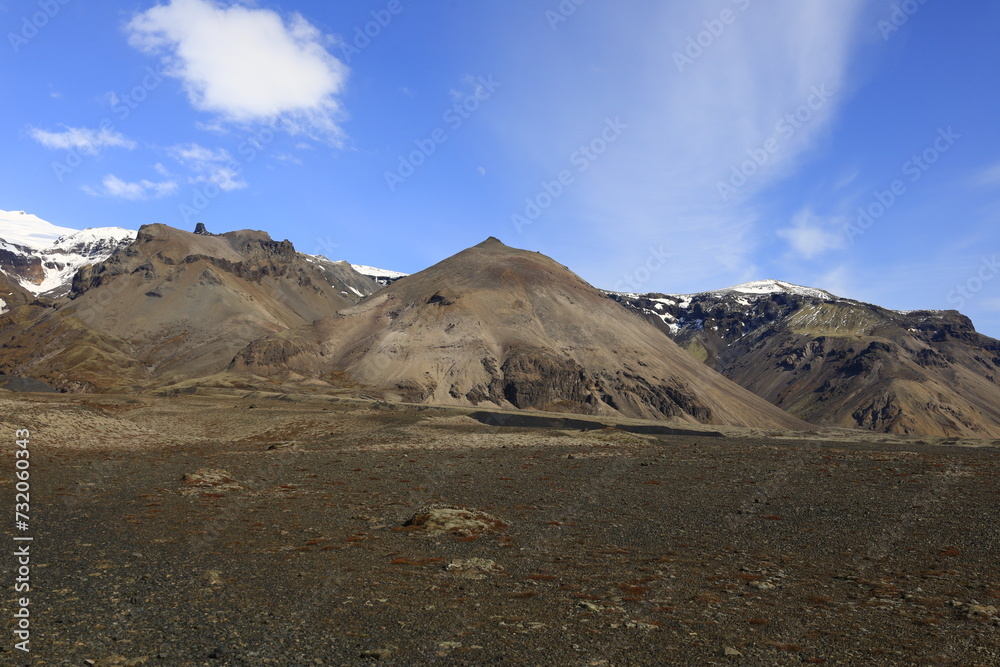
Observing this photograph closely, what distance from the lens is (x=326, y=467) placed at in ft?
99.5

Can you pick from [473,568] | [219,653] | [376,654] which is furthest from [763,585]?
[219,653]

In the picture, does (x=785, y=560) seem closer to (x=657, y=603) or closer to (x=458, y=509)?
(x=657, y=603)

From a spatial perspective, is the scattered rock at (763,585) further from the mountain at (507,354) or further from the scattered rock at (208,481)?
the mountain at (507,354)

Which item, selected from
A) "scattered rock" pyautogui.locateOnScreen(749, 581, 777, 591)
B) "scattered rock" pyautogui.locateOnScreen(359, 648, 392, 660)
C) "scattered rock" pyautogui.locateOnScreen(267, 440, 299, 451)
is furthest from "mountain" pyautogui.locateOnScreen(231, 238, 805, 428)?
"scattered rock" pyautogui.locateOnScreen(359, 648, 392, 660)

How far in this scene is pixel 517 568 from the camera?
14.1 metres

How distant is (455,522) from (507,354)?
91.0 metres

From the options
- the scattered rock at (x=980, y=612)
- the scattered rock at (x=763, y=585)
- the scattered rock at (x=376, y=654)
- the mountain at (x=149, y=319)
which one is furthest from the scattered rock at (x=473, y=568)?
the mountain at (x=149, y=319)

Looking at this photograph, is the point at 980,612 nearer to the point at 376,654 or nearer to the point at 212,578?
the point at 376,654

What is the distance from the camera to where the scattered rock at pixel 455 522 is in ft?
56.9

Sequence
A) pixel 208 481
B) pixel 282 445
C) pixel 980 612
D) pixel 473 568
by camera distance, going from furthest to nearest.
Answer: pixel 282 445, pixel 208 481, pixel 473 568, pixel 980 612

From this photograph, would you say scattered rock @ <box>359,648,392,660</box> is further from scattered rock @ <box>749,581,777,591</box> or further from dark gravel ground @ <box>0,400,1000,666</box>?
scattered rock @ <box>749,581,777,591</box>

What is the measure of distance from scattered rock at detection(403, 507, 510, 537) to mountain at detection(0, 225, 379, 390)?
326 feet

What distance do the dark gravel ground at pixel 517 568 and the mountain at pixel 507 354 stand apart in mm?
67873

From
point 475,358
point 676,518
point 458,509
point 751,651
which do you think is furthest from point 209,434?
point 475,358
